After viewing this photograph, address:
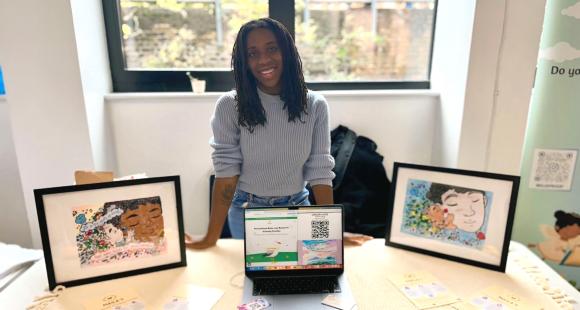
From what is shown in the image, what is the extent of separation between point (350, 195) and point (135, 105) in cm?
122

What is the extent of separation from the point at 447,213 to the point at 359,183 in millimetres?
787

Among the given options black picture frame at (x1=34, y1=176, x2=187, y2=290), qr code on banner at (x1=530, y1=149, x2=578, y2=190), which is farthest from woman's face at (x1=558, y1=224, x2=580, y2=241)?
black picture frame at (x1=34, y1=176, x2=187, y2=290)

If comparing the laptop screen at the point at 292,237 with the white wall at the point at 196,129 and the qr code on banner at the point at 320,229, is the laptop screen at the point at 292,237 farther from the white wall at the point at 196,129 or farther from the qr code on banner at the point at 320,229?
the white wall at the point at 196,129

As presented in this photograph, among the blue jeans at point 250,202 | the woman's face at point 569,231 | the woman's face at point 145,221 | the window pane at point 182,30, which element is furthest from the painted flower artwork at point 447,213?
the window pane at point 182,30

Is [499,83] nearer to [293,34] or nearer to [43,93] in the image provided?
[293,34]

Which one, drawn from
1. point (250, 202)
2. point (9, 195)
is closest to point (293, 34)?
point (250, 202)

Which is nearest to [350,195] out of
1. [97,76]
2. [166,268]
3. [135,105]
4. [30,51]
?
[166,268]

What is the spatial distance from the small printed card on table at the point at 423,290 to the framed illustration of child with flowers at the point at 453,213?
134 mm

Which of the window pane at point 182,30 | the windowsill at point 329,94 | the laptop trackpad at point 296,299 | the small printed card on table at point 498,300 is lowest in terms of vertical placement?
the small printed card on table at point 498,300

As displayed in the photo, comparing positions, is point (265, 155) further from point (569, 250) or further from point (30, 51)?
point (569, 250)

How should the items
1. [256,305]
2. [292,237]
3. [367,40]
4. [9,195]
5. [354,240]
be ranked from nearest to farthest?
[256,305]
[292,237]
[354,240]
[9,195]
[367,40]

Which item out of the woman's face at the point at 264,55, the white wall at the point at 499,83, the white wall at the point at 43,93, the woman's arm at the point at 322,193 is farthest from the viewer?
the white wall at the point at 499,83

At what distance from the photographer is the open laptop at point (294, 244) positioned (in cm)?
107

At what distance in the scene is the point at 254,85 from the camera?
1.26 metres
